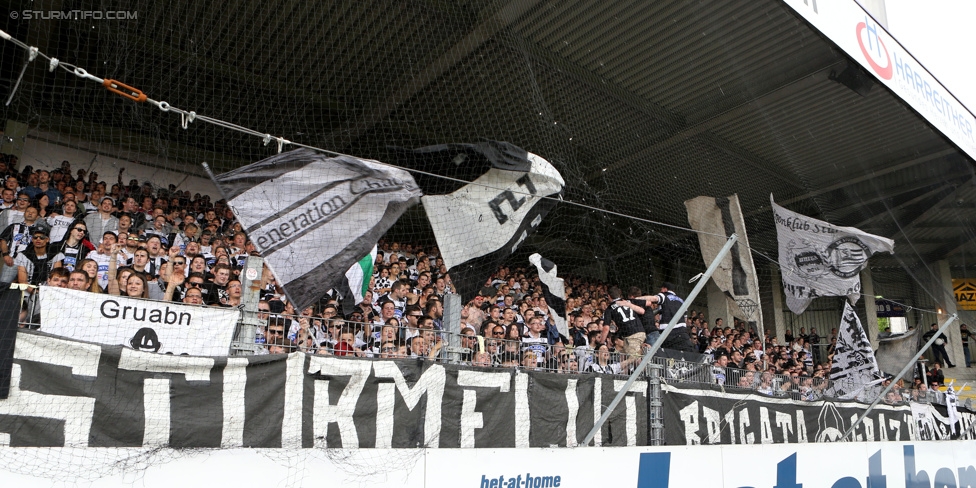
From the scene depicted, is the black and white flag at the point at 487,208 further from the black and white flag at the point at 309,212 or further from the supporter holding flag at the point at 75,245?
the supporter holding flag at the point at 75,245

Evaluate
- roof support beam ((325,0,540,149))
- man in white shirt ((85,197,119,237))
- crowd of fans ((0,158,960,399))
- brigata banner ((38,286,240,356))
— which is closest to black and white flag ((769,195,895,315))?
crowd of fans ((0,158,960,399))

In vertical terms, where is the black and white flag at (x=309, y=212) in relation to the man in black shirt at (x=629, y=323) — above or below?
above

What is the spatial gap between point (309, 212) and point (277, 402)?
5.43 feet

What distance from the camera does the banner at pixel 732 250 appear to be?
31.1ft

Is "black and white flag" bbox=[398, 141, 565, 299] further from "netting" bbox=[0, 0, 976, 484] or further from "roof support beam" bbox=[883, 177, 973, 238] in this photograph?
"roof support beam" bbox=[883, 177, 973, 238]

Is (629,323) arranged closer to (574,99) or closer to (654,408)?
(654,408)

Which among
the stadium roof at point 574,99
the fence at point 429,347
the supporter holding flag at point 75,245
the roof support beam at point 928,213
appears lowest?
the fence at point 429,347

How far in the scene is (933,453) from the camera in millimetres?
8383

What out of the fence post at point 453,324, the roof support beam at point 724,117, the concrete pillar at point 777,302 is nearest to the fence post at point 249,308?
the fence post at point 453,324

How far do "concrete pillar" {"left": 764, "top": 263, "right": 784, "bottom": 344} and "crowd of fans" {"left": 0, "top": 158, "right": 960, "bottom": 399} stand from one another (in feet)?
13.8

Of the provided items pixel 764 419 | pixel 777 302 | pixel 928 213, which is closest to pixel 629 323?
pixel 764 419

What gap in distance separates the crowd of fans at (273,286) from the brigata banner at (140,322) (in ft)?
0.55

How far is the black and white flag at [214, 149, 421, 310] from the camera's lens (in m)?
4.97

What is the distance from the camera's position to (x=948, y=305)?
11578 millimetres
